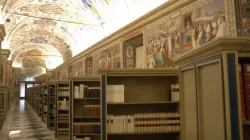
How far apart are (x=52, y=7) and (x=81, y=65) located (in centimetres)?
498

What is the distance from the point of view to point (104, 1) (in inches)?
551

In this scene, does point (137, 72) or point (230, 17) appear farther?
point (230, 17)

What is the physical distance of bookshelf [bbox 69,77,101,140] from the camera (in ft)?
24.3

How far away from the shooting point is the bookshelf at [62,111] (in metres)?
10.2

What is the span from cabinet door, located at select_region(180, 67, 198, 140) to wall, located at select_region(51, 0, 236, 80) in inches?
112

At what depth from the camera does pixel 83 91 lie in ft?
24.7

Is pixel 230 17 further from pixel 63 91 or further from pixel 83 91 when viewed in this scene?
pixel 63 91

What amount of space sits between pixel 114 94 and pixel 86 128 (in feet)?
8.76

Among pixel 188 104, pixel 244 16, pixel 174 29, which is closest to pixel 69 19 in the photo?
pixel 174 29

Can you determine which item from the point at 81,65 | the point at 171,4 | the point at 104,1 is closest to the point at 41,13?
the point at 81,65

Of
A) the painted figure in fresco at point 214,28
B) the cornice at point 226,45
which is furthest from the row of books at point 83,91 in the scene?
the cornice at point 226,45

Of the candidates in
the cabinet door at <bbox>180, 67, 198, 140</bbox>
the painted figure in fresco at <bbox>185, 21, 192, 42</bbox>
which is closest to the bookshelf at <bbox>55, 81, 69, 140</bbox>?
the painted figure in fresco at <bbox>185, 21, 192, 42</bbox>

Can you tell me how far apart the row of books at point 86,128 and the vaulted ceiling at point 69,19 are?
500cm

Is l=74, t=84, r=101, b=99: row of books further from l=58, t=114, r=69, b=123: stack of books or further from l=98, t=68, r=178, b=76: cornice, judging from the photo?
l=58, t=114, r=69, b=123: stack of books
